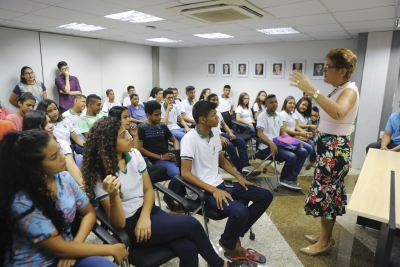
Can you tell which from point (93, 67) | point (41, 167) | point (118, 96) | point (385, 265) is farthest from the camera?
point (118, 96)

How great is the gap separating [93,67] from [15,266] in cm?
622

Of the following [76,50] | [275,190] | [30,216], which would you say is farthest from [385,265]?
[76,50]

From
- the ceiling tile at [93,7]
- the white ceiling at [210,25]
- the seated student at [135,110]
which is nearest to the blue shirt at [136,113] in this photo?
the seated student at [135,110]

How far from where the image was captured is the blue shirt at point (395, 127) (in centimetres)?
349

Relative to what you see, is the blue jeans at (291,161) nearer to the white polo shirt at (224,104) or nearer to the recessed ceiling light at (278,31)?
the recessed ceiling light at (278,31)

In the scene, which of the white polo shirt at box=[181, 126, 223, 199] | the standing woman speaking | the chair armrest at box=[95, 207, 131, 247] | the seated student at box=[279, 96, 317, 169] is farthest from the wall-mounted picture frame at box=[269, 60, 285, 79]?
the chair armrest at box=[95, 207, 131, 247]

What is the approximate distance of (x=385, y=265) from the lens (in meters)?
1.35

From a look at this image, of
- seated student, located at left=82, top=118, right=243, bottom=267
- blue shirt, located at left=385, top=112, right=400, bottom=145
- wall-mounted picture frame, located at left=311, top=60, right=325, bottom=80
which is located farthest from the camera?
wall-mounted picture frame, located at left=311, top=60, right=325, bottom=80

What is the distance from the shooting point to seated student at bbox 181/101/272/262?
6.36ft

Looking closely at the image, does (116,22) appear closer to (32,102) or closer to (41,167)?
(32,102)

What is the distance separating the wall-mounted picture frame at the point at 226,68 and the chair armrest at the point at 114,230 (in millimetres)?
6493

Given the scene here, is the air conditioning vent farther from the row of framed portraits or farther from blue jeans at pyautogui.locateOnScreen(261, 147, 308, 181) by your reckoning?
the row of framed portraits

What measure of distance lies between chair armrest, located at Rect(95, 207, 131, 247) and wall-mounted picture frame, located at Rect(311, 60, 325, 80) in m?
6.03

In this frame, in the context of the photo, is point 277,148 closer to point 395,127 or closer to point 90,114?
point 395,127
